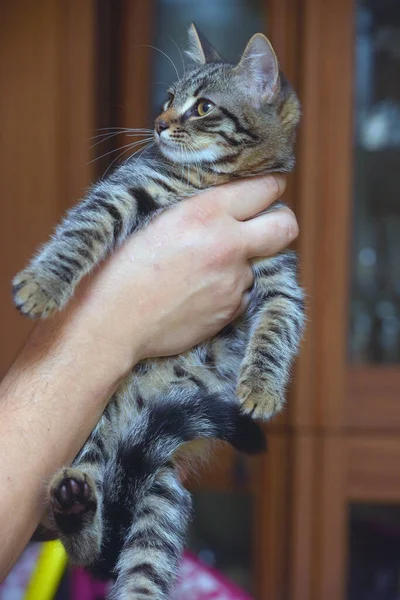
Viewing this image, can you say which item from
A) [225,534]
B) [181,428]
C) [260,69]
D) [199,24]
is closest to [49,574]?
[181,428]

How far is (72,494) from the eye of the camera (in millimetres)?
960

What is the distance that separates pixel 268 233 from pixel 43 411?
42cm

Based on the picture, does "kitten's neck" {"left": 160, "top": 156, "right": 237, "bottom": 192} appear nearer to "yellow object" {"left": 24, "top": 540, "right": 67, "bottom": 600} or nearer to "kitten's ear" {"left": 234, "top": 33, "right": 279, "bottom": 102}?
"kitten's ear" {"left": 234, "top": 33, "right": 279, "bottom": 102}

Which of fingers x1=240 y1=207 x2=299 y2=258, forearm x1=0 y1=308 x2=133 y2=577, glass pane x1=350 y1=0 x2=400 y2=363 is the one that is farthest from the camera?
glass pane x1=350 y1=0 x2=400 y2=363

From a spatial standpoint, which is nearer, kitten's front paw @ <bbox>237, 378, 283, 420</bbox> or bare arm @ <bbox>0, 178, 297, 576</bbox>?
bare arm @ <bbox>0, 178, 297, 576</bbox>

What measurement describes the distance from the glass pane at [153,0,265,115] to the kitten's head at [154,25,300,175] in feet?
2.83

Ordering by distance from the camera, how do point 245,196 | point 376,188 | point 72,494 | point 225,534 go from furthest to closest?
point 225,534 → point 376,188 → point 245,196 → point 72,494

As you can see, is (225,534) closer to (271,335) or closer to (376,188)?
(376,188)

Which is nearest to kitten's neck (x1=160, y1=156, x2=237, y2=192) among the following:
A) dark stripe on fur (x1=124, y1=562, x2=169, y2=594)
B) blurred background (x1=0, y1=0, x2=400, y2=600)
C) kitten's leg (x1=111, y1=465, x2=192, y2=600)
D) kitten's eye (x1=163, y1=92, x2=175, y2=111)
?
kitten's eye (x1=163, y1=92, x2=175, y2=111)

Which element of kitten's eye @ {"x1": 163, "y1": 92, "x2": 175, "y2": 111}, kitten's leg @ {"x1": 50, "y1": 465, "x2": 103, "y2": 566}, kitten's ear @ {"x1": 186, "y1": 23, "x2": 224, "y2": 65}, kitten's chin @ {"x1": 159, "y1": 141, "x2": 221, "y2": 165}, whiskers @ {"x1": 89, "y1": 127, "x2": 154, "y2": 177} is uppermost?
kitten's ear @ {"x1": 186, "y1": 23, "x2": 224, "y2": 65}

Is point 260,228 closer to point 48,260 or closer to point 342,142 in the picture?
point 48,260

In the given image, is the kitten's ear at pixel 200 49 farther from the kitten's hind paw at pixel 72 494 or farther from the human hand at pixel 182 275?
the kitten's hind paw at pixel 72 494

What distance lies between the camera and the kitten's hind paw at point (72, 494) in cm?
95

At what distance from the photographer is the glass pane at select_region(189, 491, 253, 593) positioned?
86.8 inches
